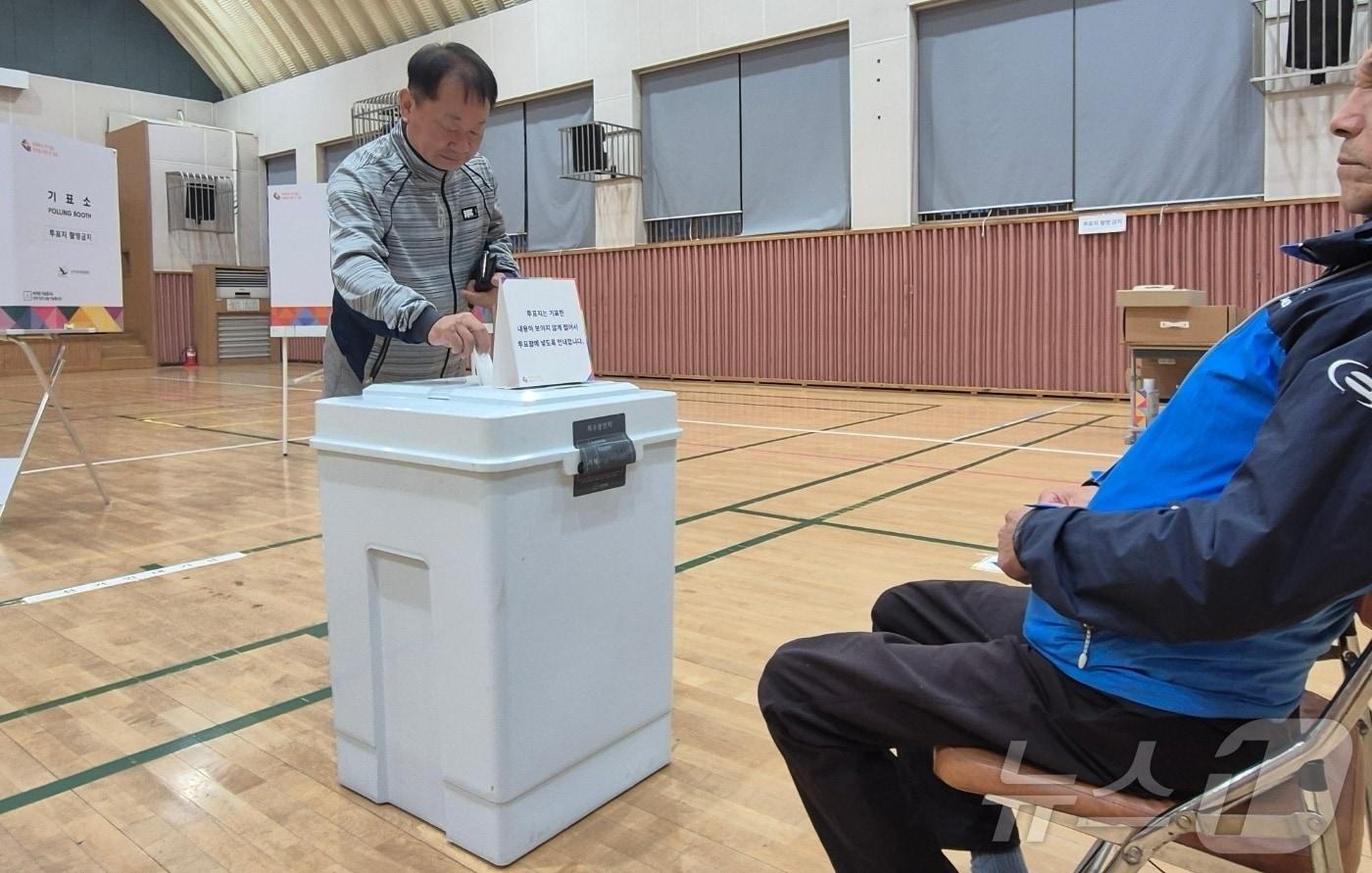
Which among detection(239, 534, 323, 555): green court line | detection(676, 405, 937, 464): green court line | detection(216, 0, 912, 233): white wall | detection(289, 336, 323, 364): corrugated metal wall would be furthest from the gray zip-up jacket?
detection(289, 336, 323, 364): corrugated metal wall

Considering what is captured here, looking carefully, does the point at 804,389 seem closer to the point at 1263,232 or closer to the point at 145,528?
the point at 1263,232

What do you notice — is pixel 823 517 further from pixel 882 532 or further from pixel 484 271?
pixel 484 271

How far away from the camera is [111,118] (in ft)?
47.9

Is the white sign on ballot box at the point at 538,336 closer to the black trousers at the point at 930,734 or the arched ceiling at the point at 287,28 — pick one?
the black trousers at the point at 930,734

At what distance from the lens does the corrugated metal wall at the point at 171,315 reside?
576 inches

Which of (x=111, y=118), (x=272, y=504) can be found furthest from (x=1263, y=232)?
(x=111, y=118)

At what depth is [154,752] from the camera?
6.26 feet

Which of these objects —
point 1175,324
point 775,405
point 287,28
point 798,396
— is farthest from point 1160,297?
point 287,28

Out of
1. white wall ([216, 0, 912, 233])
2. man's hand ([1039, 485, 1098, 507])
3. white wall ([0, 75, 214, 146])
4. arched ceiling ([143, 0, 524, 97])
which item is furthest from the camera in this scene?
white wall ([0, 75, 214, 146])

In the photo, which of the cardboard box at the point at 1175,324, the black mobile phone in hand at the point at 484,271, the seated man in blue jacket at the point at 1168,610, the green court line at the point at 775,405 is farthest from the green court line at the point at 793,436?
the seated man in blue jacket at the point at 1168,610

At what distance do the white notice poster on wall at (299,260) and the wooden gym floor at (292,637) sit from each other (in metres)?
0.82

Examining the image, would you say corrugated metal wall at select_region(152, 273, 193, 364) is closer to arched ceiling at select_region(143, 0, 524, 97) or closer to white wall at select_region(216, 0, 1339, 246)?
white wall at select_region(216, 0, 1339, 246)

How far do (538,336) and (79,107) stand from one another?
1583cm

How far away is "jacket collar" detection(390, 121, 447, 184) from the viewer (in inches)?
78.2
